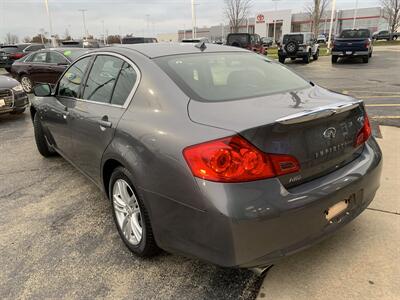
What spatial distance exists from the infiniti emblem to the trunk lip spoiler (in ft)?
0.32

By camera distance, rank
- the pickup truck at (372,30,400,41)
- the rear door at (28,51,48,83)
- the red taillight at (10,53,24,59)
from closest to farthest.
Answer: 1. the rear door at (28,51,48,83)
2. the red taillight at (10,53,24,59)
3. the pickup truck at (372,30,400,41)

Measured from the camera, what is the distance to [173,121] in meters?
2.45

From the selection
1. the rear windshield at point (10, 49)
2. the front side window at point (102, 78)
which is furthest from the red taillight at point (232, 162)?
the rear windshield at point (10, 49)

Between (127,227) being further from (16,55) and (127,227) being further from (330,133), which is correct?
(16,55)

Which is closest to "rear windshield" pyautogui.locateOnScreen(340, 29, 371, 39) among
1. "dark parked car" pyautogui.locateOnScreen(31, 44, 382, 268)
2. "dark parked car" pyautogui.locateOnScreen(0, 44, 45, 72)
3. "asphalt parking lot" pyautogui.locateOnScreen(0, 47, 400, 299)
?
"dark parked car" pyautogui.locateOnScreen(0, 44, 45, 72)

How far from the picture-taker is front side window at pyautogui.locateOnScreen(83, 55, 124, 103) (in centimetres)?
329

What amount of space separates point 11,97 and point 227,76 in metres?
6.62

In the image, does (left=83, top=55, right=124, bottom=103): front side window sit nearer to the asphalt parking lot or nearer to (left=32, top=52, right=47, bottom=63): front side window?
the asphalt parking lot

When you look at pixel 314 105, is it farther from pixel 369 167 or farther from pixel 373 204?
pixel 373 204

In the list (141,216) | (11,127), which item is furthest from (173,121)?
(11,127)

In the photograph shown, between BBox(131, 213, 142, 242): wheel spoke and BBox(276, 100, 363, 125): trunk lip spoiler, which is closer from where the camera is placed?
BBox(276, 100, 363, 125): trunk lip spoiler

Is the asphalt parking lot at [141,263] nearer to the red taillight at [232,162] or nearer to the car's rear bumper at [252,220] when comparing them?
the car's rear bumper at [252,220]

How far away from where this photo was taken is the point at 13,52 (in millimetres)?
21281

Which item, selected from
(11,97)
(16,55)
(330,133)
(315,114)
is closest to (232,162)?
(315,114)
